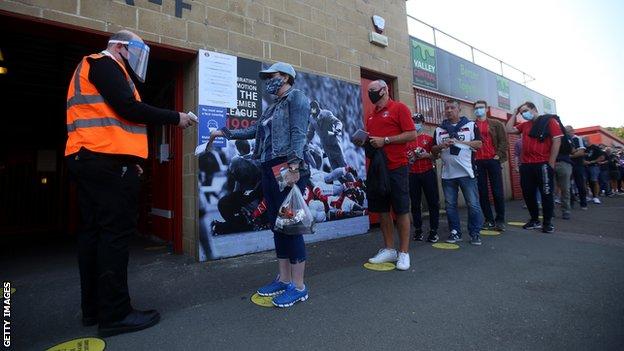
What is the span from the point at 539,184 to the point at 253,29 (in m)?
4.73

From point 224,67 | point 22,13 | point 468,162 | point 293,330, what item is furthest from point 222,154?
point 468,162

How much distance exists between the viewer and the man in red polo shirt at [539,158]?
437 centimetres

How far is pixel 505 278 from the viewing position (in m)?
2.56

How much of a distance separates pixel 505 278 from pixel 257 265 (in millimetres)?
2374

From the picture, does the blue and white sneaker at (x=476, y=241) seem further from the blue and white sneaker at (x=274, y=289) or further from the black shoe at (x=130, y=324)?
the black shoe at (x=130, y=324)

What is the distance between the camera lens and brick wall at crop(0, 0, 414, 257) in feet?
10.1

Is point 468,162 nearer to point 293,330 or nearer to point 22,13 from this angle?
point 293,330

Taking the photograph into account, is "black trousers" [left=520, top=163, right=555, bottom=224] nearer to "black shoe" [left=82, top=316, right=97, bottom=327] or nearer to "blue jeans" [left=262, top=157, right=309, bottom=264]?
"blue jeans" [left=262, top=157, right=309, bottom=264]

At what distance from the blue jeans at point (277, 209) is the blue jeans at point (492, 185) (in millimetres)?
3681

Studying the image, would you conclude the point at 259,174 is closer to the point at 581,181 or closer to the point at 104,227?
the point at 104,227

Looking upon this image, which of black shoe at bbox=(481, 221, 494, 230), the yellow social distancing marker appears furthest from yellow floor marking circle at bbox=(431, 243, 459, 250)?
the yellow social distancing marker

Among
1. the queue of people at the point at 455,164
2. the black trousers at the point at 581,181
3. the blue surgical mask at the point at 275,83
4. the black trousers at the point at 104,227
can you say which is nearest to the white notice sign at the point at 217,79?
the blue surgical mask at the point at 275,83

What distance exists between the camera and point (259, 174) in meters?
3.98

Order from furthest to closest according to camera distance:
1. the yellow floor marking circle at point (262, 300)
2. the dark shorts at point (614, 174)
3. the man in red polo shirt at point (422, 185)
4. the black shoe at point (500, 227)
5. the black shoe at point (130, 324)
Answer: the dark shorts at point (614, 174) → the black shoe at point (500, 227) → the man in red polo shirt at point (422, 185) → the yellow floor marking circle at point (262, 300) → the black shoe at point (130, 324)
